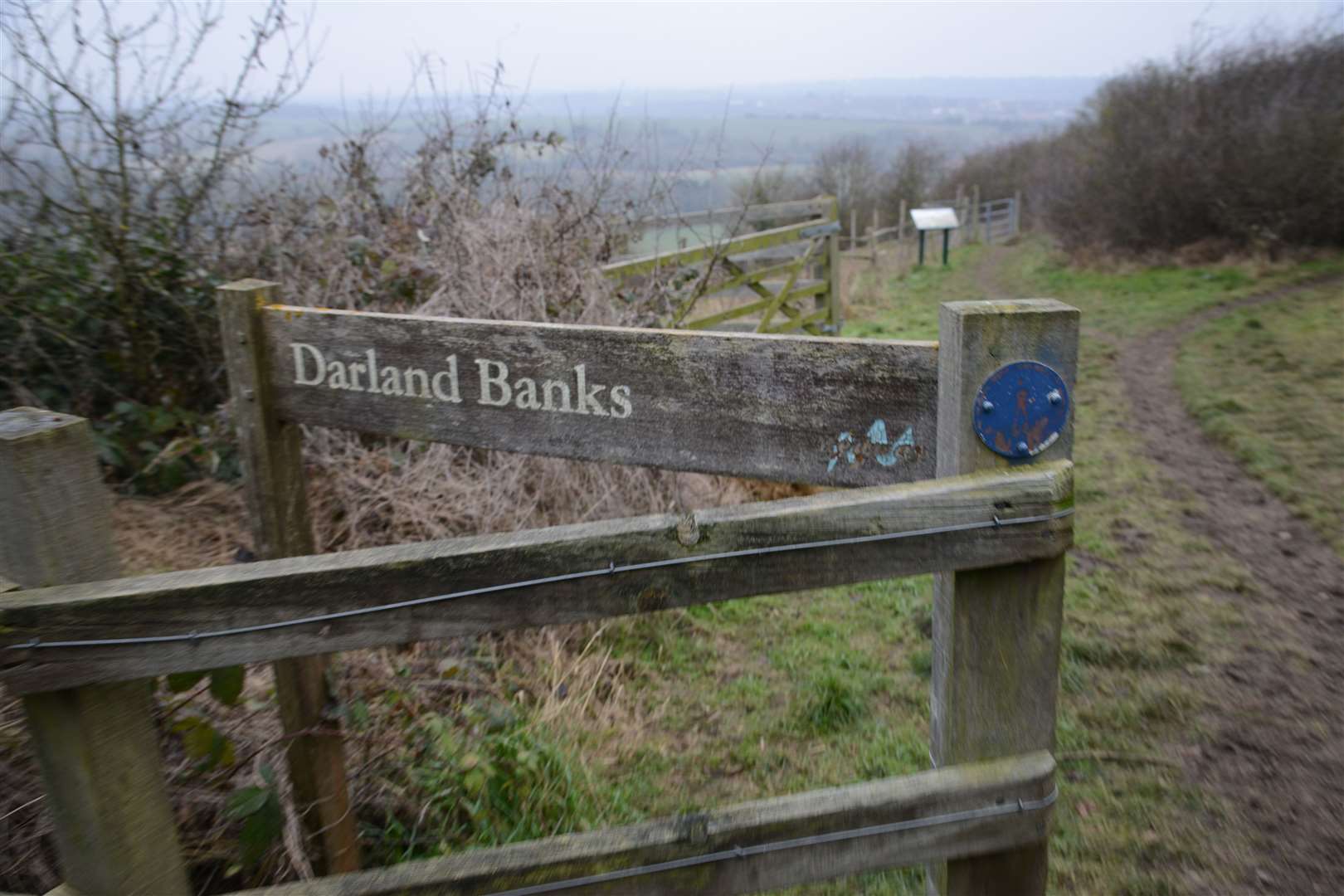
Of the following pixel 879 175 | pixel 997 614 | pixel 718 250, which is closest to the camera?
pixel 997 614

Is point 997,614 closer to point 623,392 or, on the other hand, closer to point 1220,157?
point 623,392

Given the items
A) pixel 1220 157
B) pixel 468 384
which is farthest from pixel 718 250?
pixel 1220 157

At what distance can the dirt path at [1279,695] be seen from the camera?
8.82 ft

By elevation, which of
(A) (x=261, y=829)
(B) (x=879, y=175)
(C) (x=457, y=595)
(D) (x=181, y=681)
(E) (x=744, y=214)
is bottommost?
(A) (x=261, y=829)

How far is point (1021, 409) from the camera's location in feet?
4.93

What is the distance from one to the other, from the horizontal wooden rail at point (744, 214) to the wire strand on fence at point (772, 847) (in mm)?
4396

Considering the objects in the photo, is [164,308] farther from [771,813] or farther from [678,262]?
[771,813]

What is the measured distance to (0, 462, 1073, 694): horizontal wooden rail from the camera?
140 centimetres

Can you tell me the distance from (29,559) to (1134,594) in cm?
439

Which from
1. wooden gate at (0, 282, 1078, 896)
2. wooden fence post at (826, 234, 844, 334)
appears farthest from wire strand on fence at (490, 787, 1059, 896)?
wooden fence post at (826, 234, 844, 334)

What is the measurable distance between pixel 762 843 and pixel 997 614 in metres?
0.53

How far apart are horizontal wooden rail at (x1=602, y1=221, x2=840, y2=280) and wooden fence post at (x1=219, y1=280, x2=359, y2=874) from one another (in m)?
3.28

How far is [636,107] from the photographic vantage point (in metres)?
6.24

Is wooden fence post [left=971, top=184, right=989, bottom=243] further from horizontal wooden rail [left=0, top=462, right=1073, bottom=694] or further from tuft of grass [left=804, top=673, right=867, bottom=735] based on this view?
horizontal wooden rail [left=0, top=462, right=1073, bottom=694]
